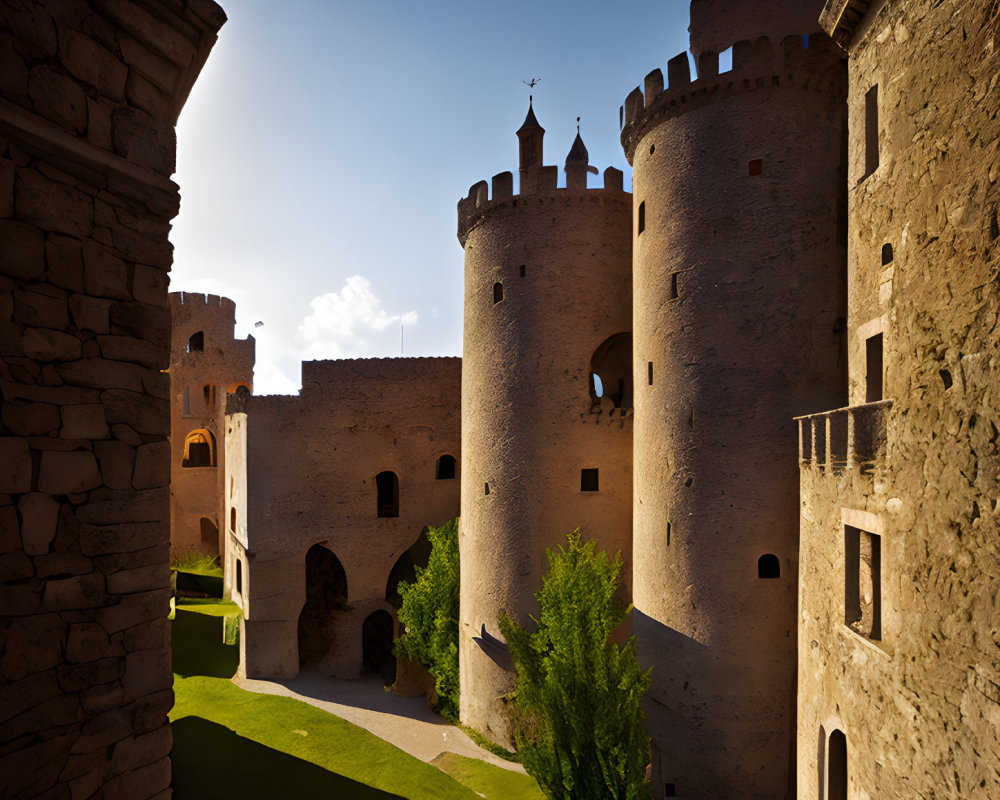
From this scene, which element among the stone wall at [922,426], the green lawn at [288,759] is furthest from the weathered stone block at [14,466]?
the green lawn at [288,759]

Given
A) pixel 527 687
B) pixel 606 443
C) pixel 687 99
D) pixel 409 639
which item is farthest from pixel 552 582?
pixel 687 99

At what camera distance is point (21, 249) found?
383cm

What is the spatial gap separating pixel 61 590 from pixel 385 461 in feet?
57.4

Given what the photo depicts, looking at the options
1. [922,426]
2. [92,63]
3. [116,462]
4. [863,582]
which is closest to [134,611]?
[116,462]

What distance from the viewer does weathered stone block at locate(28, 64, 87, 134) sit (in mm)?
3873

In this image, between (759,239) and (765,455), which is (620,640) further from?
(759,239)

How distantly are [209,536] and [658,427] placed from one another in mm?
28025

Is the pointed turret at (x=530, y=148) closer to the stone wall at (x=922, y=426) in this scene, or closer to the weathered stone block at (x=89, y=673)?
the stone wall at (x=922, y=426)

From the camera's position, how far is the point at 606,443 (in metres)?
16.3

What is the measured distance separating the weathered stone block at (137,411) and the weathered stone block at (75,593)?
3.27 feet

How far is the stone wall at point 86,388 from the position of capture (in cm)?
379

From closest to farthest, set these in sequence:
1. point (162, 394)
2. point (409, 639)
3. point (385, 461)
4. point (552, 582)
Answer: point (162, 394) → point (552, 582) → point (409, 639) → point (385, 461)

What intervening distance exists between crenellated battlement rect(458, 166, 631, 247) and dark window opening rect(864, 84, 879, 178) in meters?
9.25

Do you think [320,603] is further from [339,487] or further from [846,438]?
[846,438]
